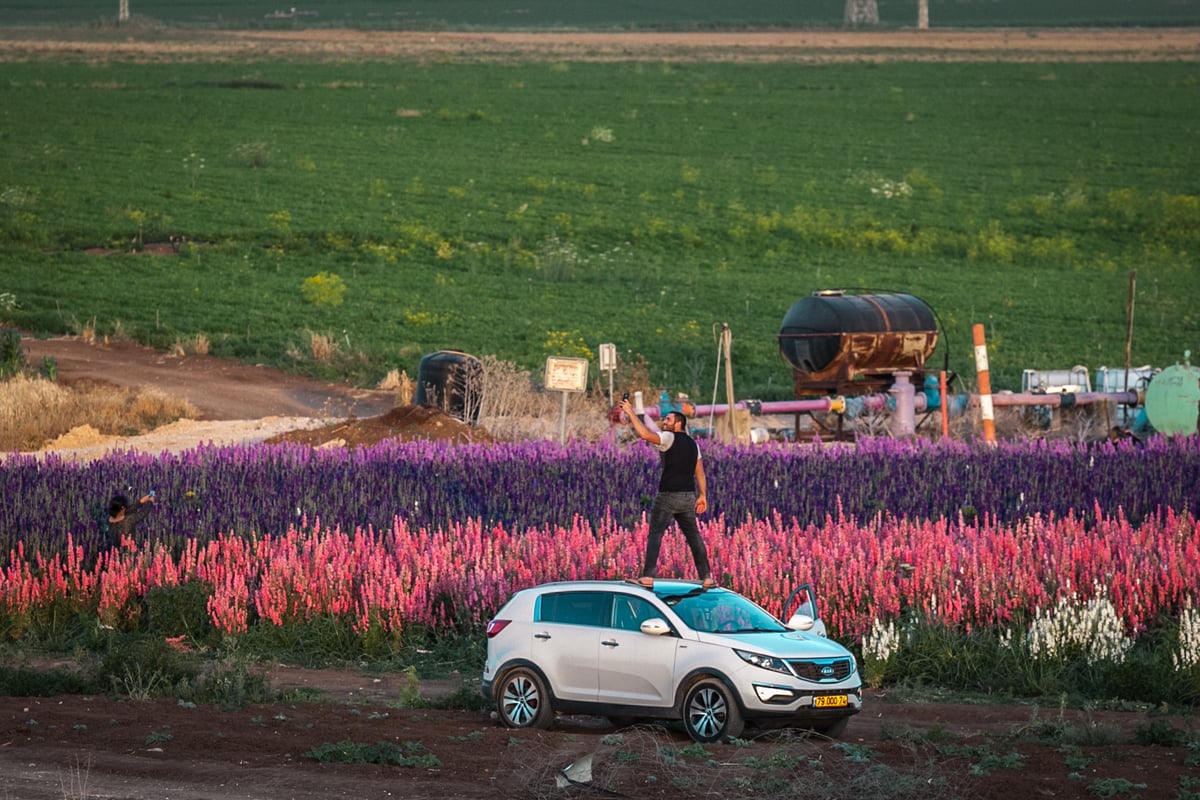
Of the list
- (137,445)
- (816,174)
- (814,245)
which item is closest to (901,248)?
(814,245)

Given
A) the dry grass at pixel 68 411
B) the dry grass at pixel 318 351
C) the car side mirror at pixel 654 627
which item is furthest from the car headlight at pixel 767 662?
the dry grass at pixel 318 351

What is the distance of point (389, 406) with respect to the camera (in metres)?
38.9

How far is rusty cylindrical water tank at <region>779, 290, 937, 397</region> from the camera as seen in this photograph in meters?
33.4

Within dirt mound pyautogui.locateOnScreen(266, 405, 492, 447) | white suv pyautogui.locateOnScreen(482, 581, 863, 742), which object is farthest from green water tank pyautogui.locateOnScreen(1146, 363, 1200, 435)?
white suv pyautogui.locateOnScreen(482, 581, 863, 742)

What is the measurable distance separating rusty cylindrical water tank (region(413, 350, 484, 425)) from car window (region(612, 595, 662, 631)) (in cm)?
1888

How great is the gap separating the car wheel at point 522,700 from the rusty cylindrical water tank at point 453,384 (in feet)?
61.7

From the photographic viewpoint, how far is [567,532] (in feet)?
67.5

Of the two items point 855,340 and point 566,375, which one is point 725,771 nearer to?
point 566,375

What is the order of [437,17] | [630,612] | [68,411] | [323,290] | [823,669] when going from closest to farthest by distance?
[823,669] < [630,612] < [68,411] < [323,290] < [437,17]

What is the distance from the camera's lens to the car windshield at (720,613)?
14.3 m

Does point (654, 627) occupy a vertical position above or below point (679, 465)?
below

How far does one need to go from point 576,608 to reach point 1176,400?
2006 cm

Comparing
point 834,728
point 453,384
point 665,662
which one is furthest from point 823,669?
point 453,384

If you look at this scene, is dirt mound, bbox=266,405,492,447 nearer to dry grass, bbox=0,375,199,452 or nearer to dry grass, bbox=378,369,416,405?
dry grass, bbox=0,375,199,452
